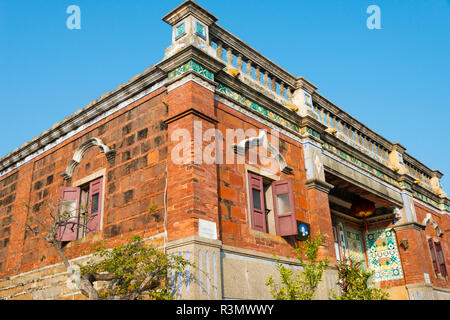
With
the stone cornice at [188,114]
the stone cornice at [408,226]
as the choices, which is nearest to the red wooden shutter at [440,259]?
the stone cornice at [408,226]

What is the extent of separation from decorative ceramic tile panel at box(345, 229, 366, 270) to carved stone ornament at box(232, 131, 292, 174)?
6.37 m

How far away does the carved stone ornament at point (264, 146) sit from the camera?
9.25 metres

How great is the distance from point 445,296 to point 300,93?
9.22m

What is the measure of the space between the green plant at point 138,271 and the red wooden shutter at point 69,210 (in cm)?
217

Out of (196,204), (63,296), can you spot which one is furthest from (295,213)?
(63,296)

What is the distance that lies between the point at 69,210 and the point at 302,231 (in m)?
5.42

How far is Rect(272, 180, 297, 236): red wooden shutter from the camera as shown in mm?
9414

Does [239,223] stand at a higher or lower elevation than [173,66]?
lower

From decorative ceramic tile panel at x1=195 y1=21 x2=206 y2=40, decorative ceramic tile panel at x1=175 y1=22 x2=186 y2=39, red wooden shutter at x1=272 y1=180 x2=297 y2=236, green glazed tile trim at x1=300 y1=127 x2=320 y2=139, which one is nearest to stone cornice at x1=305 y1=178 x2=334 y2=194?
red wooden shutter at x1=272 y1=180 x2=297 y2=236

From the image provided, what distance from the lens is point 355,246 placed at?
15.7 meters

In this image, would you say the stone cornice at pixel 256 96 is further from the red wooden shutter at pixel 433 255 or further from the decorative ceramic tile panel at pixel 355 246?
the red wooden shutter at pixel 433 255
